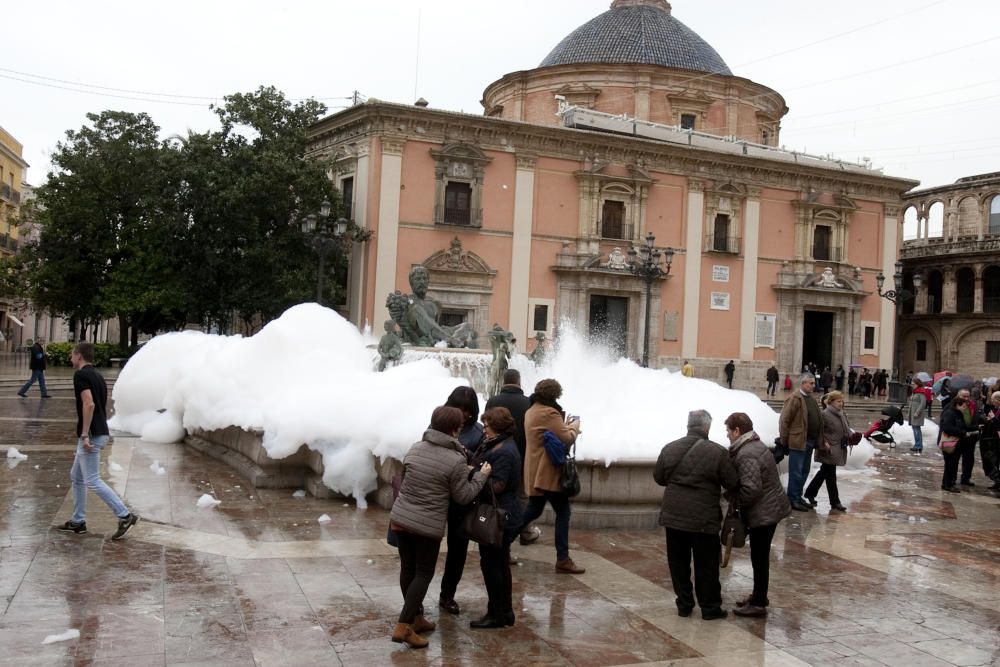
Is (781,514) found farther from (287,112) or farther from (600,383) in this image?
(287,112)

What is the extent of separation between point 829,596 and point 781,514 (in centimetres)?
103

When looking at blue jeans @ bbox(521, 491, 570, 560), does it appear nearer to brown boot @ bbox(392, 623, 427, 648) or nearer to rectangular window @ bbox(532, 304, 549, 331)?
brown boot @ bbox(392, 623, 427, 648)

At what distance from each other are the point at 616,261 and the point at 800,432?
78.4 feet

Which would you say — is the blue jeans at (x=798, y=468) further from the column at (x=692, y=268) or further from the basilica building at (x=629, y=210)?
the column at (x=692, y=268)

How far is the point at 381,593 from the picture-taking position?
582 centimetres

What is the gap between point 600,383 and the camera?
1580 cm

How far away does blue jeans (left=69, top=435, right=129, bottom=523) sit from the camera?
686cm

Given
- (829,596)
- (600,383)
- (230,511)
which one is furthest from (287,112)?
(829,596)

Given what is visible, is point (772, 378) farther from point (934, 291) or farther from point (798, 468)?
point (798, 468)

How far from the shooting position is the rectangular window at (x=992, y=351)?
150 ft

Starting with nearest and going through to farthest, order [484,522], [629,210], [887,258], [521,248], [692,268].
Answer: [484,522] → [521,248] → [629,210] → [692,268] → [887,258]

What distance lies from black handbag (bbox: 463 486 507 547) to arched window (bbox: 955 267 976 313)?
49.4m

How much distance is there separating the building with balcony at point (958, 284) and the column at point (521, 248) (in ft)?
79.0

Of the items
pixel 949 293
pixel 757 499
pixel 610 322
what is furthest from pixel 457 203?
pixel 949 293
